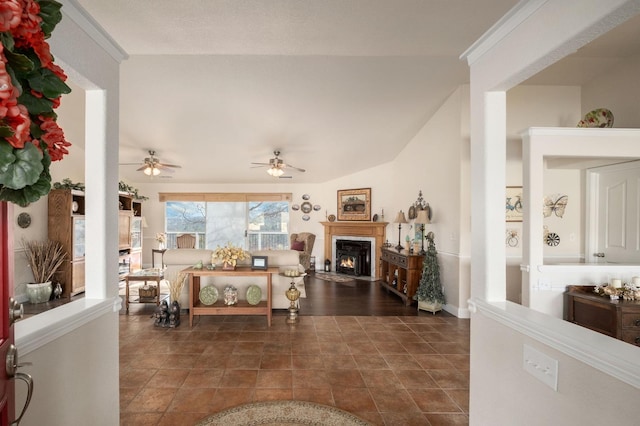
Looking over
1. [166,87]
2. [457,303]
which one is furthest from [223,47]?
[457,303]

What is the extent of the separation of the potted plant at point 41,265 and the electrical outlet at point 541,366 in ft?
21.0

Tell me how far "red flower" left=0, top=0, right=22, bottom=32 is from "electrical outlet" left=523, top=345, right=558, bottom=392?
2.06 meters

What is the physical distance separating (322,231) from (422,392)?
620 cm

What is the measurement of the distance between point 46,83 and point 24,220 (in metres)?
5.81

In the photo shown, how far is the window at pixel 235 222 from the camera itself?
28.6ft

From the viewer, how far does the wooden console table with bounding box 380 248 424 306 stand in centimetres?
492

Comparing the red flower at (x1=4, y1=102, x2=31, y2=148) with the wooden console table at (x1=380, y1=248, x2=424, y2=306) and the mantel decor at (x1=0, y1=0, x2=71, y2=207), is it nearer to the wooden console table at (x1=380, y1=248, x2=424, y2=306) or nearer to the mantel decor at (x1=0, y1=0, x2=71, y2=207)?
the mantel decor at (x1=0, y1=0, x2=71, y2=207)

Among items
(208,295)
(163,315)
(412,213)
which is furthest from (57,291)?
(412,213)

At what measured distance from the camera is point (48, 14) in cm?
79

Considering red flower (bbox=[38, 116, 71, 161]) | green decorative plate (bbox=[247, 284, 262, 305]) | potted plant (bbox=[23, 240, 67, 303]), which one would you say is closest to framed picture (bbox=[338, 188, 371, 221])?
green decorative plate (bbox=[247, 284, 262, 305])

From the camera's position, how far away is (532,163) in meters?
2.98

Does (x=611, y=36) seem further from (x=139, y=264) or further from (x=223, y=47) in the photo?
(x=139, y=264)

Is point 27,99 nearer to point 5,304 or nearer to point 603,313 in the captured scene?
point 5,304

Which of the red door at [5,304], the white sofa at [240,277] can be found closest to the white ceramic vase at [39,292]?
the white sofa at [240,277]
